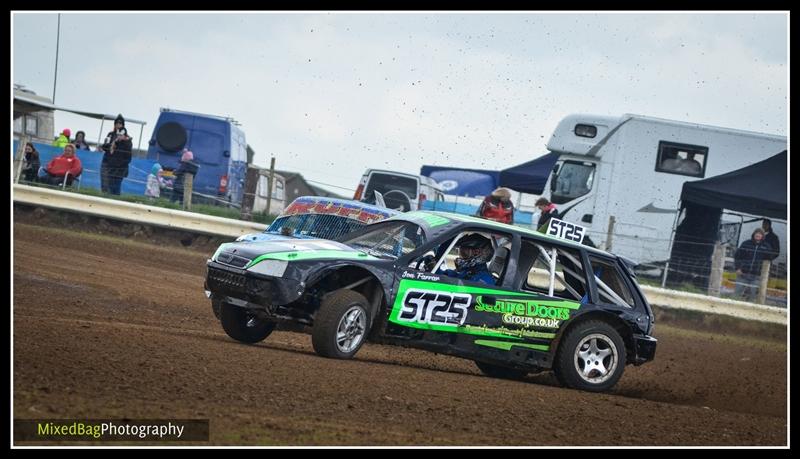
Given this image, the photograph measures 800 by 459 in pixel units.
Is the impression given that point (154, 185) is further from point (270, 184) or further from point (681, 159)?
point (681, 159)

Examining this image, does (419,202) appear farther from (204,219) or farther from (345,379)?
(345,379)

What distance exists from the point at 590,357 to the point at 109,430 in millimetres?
5358

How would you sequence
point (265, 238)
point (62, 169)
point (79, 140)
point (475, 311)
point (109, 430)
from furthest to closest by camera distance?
point (79, 140) < point (62, 169) < point (265, 238) < point (475, 311) < point (109, 430)

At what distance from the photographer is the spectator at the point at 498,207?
16750 millimetres

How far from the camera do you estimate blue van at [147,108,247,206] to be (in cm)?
2356

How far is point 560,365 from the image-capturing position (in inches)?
384

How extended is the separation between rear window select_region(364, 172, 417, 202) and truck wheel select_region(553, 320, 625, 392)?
33.3 feet

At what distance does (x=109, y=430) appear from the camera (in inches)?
219

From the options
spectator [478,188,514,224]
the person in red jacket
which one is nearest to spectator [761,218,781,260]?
spectator [478,188,514,224]

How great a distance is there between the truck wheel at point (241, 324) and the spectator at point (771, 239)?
42.9 feet

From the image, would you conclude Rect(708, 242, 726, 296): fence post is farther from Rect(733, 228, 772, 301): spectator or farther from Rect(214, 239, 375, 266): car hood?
Rect(214, 239, 375, 266): car hood

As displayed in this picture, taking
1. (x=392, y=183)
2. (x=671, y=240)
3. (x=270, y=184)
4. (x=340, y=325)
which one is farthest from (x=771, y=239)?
(x=340, y=325)

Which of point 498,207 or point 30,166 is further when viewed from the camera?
point 30,166

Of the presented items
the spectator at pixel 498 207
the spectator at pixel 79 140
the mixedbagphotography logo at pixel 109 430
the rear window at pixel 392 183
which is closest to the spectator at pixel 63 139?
the spectator at pixel 79 140
